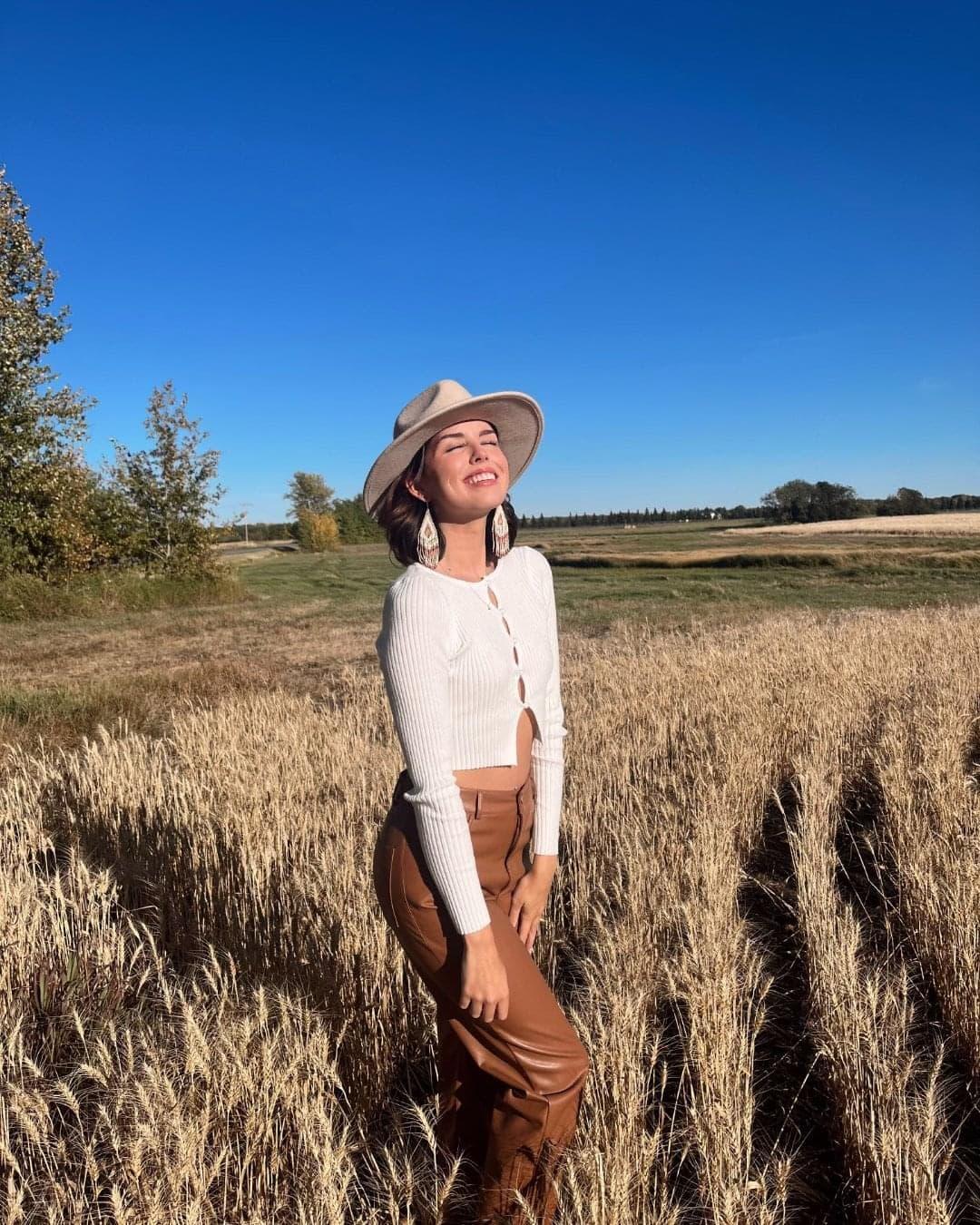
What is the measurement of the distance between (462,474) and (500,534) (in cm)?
22

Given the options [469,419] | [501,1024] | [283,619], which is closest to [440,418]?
[469,419]

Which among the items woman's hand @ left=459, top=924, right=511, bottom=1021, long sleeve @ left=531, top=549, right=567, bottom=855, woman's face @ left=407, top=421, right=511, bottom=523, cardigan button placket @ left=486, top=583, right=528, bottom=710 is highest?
woman's face @ left=407, top=421, right=511, bottom=523

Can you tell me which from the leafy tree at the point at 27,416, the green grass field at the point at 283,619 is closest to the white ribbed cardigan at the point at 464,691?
the green grass field at the point at 283,619

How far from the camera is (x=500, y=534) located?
2.00 metres

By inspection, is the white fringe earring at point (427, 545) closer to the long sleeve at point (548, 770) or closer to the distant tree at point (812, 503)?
the long sleeve at point (548, 770)

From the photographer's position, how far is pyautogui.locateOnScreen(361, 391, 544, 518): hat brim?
5.98 ft

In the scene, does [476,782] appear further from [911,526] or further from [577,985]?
[911,526]

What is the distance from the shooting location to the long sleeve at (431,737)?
1.59m

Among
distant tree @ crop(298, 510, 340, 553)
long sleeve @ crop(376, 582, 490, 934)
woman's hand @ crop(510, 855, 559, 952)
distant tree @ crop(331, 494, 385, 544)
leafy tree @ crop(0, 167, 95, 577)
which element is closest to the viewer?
long sleeve @ crop(376, 582, 490, 934)

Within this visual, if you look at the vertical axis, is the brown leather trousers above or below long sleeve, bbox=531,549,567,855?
below

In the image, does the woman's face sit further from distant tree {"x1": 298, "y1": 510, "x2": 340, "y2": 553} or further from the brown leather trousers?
distant tree {"x1": 298, "y1": 510, "x2": 340, "y2": 553}

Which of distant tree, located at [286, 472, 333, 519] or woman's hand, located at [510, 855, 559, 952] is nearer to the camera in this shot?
woman's hand, located at [510, 855, 559, 952]

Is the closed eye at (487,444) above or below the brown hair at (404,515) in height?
above

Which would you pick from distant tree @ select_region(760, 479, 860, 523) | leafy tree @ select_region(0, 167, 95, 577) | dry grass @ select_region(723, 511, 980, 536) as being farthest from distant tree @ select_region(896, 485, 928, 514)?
leafy tree @ select_region(0, 167, 95, 577)
